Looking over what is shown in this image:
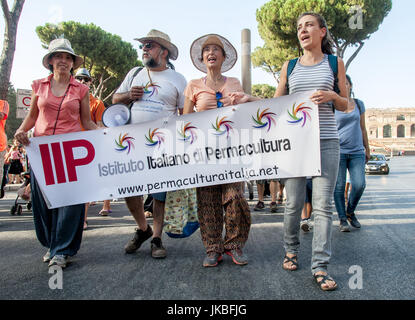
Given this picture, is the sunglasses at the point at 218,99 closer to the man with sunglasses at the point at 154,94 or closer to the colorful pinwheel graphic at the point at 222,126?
the colorful pinwheel graphic at the point at 222,126

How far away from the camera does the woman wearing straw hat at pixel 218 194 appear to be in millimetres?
3150

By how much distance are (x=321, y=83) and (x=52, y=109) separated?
2.53m

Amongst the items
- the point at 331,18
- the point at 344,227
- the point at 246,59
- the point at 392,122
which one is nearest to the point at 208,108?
the point at 344,227

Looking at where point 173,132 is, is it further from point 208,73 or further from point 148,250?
point 148,250

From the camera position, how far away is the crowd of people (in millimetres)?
2852

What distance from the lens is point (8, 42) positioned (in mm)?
6938

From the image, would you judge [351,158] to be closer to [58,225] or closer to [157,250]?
[157,250]

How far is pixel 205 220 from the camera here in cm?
322

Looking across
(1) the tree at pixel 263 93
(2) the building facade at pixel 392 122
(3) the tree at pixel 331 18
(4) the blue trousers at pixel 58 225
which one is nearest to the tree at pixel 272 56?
(3) the tree at pixel 331 18

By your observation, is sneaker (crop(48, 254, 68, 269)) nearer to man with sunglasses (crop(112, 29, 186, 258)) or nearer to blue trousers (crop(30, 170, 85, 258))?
blue trousers (crop(30, 170, 85, 258))

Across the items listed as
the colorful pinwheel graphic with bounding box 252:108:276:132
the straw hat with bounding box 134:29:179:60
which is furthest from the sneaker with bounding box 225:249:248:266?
the straw hat with bounding box 134:29:179:60
